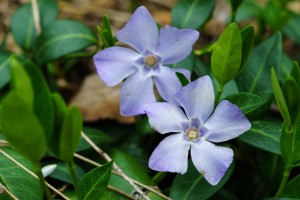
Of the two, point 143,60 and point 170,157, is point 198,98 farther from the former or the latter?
point 143,60

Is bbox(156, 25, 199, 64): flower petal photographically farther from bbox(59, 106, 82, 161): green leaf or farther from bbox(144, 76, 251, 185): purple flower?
bbox(59, 106, 82, 161): green leaf

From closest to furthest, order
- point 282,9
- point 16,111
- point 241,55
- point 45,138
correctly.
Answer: point 16,111, point 45,138, point 241,55, point 282,9

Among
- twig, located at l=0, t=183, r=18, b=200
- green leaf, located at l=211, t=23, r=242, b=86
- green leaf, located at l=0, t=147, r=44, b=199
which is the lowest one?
green leaf, located at l=0, t=147, r=44, b=199

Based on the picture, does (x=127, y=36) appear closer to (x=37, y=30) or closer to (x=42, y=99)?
(x=42, y=99)

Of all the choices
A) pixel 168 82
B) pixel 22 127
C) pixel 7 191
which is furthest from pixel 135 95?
pixel 22 127

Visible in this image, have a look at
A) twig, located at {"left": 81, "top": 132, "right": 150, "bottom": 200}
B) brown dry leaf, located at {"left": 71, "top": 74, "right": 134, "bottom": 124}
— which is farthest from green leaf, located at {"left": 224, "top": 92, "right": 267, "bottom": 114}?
brown dry leaf, located at {"left": 71, "top": 74, "right": 134, "bottom": 124}

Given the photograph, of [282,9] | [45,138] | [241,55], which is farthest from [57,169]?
[282,9]
